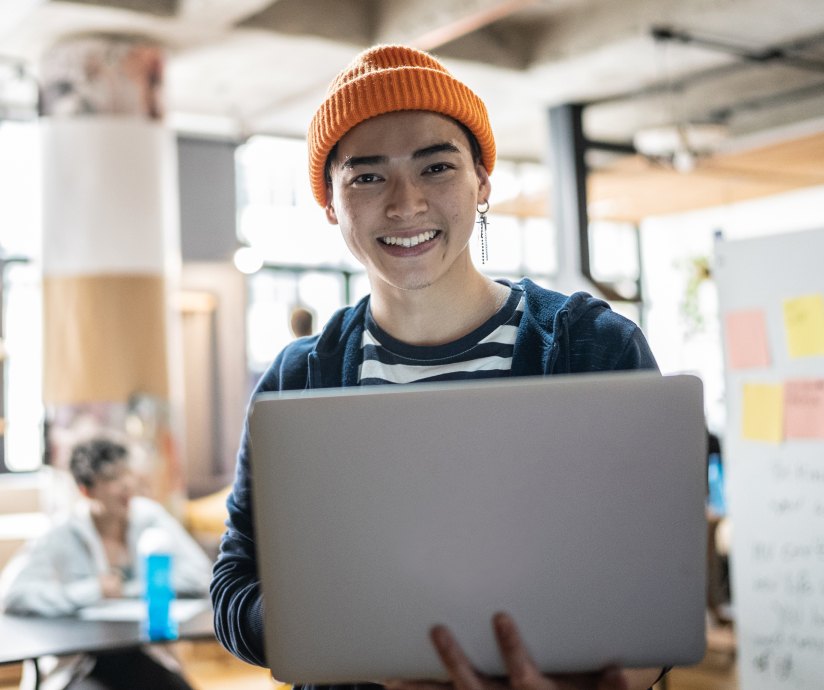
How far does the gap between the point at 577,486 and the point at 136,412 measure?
5.52 metres

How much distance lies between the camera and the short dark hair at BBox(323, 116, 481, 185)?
56.6 inches

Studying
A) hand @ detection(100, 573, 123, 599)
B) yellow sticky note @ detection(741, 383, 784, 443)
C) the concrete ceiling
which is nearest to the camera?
yellow sticky note @ detection(741, 383, 784, 443)

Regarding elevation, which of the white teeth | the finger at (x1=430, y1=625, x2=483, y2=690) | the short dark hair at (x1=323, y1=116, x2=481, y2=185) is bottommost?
the finger at (x1=430, y1=625, x2=483, y2=690)

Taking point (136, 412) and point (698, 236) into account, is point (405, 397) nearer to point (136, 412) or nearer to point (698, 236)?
point (136, 412)

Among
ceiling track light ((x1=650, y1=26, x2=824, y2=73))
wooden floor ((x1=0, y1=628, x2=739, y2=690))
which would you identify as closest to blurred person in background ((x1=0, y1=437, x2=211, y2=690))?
wooden floor ((x1=0, y1=628, x2=739, y2=690))

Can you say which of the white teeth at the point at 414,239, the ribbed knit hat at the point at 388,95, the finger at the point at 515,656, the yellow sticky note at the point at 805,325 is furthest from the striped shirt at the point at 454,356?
the yellow sticky note at the point at 805,325

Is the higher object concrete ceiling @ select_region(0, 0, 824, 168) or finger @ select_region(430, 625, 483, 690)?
concrete ceiling @ select_region(0, 0, 824, 168)

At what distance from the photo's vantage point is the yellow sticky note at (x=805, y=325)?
2.78m

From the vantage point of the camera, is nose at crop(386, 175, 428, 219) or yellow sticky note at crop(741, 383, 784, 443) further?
yellow sticky note at crop(741, 383, 784, 443)

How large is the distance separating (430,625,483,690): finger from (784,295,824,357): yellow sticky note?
2.08m

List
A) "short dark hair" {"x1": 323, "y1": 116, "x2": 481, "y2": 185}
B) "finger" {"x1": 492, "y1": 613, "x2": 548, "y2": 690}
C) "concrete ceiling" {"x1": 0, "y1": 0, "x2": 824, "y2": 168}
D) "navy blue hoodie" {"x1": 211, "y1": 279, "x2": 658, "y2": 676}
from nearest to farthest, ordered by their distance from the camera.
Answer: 1. "finger" {"x1": 492, "y1": 613, "x2": 548, "y2": 690}
2. "navy blue hoodie" {"x1": 211, "y1": 279, "x2": 658, "y2": 676}
3. "short dark hair" {"x1": 323, "y1": 116, "x2": 481, "y2": 185}
4. "concrete ceiling" {"x1": 0, "y1": 0, "x2": 824, "y2": 168}

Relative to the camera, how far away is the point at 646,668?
1.12 m

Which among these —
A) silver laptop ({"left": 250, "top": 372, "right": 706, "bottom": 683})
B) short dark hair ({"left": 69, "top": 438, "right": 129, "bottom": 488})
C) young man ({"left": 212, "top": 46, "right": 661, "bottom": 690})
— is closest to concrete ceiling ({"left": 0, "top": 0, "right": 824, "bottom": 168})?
short dark hair ({"left": 69, "top": 438, "right": 129, "bottom": 488})

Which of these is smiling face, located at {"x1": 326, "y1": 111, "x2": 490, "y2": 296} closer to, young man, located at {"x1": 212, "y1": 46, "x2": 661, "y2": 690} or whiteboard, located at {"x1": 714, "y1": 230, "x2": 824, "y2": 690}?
young man, located at {"x1": 212, "y1": 46, "x2": 661, "y2": 690}
